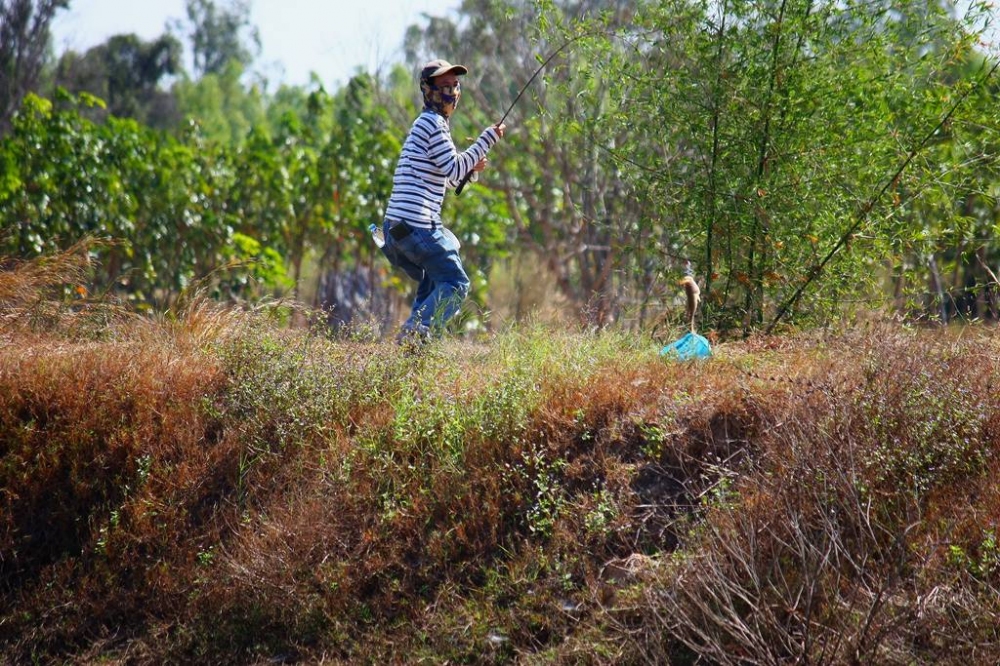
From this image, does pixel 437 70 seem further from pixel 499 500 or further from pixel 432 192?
pixel 499 500

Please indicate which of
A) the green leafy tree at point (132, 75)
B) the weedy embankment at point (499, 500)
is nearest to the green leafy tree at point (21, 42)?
the weedy embankment at point (499, 500)

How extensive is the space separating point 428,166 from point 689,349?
1.98 meters

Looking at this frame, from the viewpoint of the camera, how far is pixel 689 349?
21.6 ft

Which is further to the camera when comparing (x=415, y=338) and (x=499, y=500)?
(x=415, y=338)

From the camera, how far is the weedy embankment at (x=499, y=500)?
15.7 ft

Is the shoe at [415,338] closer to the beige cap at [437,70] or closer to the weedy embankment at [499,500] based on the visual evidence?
the weedy embankment at [499,500]

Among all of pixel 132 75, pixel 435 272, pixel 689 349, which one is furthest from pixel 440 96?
pixel 132 75

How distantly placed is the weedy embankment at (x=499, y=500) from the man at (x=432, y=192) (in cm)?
33

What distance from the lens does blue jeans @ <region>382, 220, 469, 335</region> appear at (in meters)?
6.93

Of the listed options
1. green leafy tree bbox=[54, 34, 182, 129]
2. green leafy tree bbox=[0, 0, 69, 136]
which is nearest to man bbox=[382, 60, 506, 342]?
green leafy tree bbox=[0, 0, 69, 136]

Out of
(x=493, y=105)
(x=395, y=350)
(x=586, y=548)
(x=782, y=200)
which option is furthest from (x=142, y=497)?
(x=493, y=105)

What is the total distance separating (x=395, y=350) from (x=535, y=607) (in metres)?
2.12

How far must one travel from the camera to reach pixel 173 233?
12617 millimetres

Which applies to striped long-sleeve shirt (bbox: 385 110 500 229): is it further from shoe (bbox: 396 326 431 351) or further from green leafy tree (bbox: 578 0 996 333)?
green leafy tree (bbox: 578 0 996 333)
